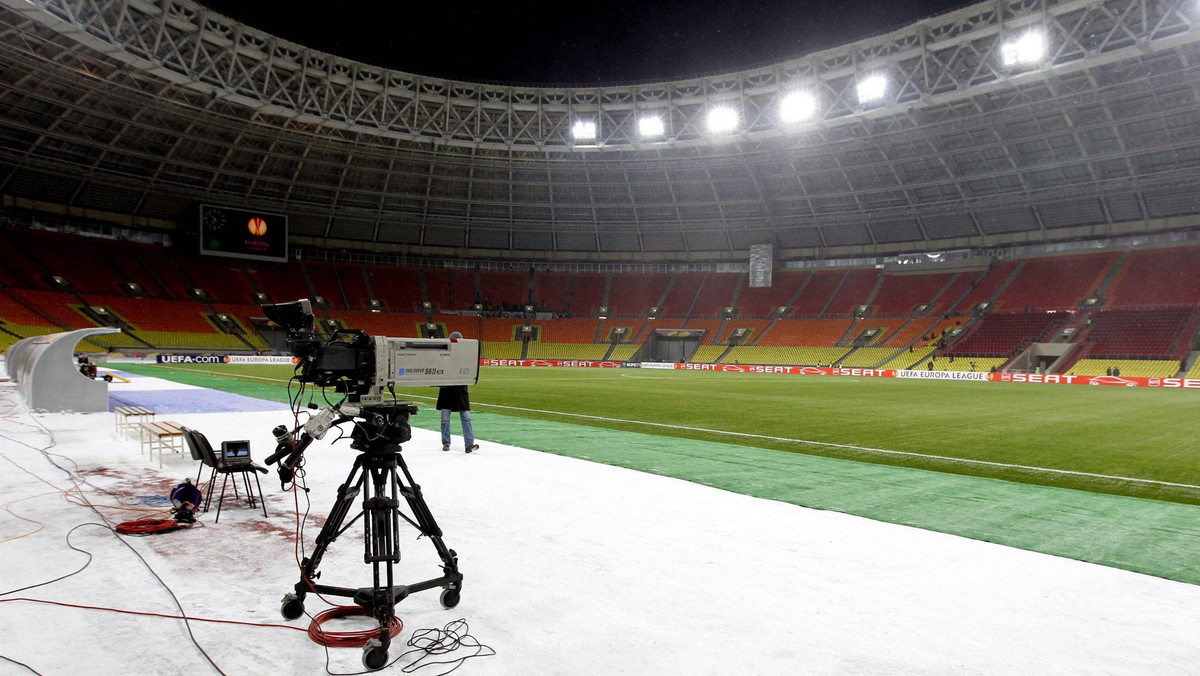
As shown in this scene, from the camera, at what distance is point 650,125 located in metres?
45.1

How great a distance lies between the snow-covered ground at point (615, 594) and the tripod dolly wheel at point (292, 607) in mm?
67

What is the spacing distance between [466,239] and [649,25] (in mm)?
34131

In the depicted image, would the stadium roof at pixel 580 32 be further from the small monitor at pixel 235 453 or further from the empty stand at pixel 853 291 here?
the small monitor at pixel 235 453

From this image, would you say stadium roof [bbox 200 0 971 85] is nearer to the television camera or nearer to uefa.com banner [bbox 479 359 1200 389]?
uefa.com banner [bbox 479 359 1200 389]

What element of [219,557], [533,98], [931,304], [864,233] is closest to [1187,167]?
[931,304]

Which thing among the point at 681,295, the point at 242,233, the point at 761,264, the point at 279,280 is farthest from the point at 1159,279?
the point at 279,280

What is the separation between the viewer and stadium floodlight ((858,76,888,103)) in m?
37.5

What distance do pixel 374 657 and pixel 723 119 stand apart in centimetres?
4456

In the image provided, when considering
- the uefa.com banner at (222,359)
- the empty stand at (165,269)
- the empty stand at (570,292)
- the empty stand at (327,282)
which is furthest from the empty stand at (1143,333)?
the empty stand at (165,269)

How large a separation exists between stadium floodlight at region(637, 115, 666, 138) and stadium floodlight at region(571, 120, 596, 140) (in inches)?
139

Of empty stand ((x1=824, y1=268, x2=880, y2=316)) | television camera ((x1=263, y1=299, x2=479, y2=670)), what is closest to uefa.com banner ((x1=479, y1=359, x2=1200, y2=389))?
empty stand ((x1=824, y1=268, x2=880, y2=316))

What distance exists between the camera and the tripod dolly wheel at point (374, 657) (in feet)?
10.8

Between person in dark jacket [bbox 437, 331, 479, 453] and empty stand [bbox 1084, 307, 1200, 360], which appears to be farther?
empty stand [bbox 1084, 307, 1200, 360]

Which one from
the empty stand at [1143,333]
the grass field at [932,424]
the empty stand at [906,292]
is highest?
the empty stand at [906,292]
